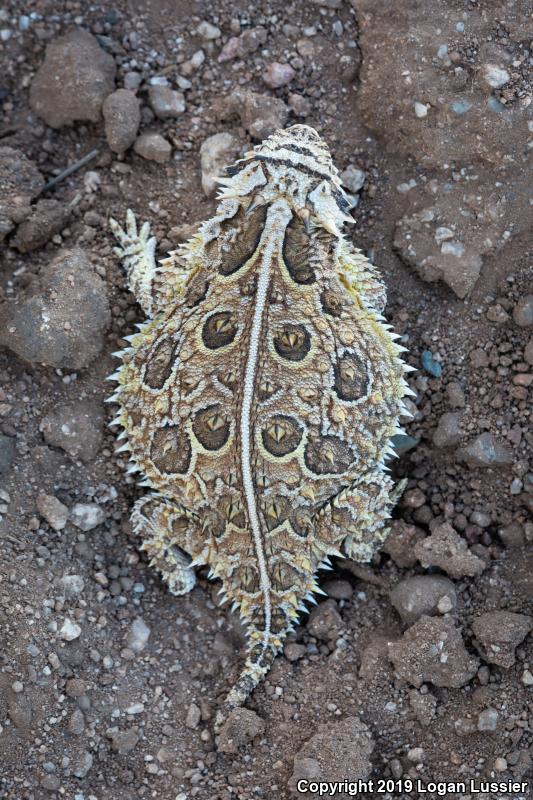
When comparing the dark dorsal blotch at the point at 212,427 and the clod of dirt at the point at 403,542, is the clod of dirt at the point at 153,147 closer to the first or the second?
the dark dorsal blotch at the point at 212,427

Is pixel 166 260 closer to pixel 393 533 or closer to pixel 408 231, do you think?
pixel 408 231

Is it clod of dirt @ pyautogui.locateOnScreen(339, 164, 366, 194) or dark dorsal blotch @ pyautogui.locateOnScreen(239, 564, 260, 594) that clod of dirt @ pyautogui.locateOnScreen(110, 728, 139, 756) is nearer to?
dark dorsal blotch @ pyautogui.locateOnScreen(239, 564, 260, 594)

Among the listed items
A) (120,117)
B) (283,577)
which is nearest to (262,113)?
(120,117)

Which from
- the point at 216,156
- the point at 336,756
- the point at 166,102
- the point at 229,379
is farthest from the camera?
the point at 166,102

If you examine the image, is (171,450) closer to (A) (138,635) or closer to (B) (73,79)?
(A) (138,635)

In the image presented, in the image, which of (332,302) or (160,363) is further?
(160,363)

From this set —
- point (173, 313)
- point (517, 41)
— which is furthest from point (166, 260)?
point (517, 41)

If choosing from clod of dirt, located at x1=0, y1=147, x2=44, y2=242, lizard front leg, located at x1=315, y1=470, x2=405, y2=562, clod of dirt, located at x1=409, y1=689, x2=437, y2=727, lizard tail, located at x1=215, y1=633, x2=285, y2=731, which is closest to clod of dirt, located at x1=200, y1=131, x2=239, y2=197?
clod of dirt, located at x1=0, y1=147, x2=44, y2=242
